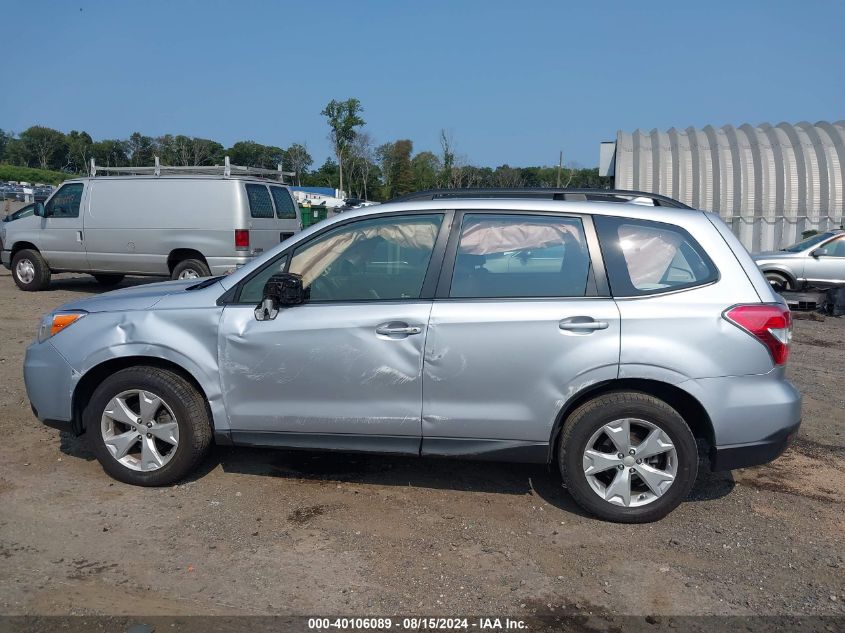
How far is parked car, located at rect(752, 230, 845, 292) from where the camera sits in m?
13.8

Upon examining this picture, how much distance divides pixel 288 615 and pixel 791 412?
2881mm

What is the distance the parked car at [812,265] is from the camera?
45.2ft

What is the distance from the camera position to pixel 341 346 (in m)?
4.23

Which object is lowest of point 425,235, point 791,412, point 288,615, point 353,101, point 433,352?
point 288,615

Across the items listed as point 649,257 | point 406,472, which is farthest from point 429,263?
point 406,472

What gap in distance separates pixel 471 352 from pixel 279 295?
1.17m

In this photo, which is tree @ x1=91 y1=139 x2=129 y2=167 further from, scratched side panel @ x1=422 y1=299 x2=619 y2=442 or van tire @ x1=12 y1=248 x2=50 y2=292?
scratched side panel @ x1=422 y1=299 x2=619 y2=442

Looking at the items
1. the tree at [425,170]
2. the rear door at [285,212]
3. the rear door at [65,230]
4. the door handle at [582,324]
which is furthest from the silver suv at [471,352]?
the tree at [425,170]

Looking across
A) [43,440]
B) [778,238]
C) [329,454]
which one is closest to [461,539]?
[329,454]

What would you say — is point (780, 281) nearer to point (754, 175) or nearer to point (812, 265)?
point (812, 265)

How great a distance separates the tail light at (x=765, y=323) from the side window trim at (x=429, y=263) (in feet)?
5.35

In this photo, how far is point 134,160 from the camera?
246ft

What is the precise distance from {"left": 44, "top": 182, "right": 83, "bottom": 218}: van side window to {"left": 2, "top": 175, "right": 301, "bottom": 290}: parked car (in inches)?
0.6

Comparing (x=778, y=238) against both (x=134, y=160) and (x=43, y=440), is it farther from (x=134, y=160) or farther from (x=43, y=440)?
(x=134, y=160)
